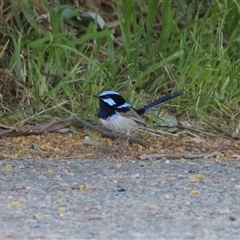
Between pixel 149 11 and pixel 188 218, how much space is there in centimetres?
349

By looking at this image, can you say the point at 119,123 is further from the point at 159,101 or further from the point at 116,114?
the point at 159,101

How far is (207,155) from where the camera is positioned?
5945 millimetres

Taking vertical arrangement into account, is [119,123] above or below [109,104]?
below

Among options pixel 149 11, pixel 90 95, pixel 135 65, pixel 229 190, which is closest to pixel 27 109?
pixel 90 95

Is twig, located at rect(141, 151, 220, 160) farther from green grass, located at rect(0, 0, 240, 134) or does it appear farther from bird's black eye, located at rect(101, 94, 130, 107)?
green grass, located at rect(0, 0, 240, 134)

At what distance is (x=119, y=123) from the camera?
613cm

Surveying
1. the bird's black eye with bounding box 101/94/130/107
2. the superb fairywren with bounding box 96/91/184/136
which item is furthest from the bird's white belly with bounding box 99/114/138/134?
the bird's black eye with bounding box 101/94/130/107

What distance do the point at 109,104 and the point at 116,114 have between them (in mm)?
87

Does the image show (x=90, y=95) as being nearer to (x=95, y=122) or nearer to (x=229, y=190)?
(x=95, y=122)

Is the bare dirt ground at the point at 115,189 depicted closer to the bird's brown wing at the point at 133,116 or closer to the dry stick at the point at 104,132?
the dry stick at the point at 104,132

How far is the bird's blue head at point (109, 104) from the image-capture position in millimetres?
6176

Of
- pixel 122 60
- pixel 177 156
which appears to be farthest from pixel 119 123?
pixel 122 60

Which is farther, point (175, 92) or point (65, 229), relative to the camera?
point (175, 92)

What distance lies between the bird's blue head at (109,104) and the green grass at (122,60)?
495mm
